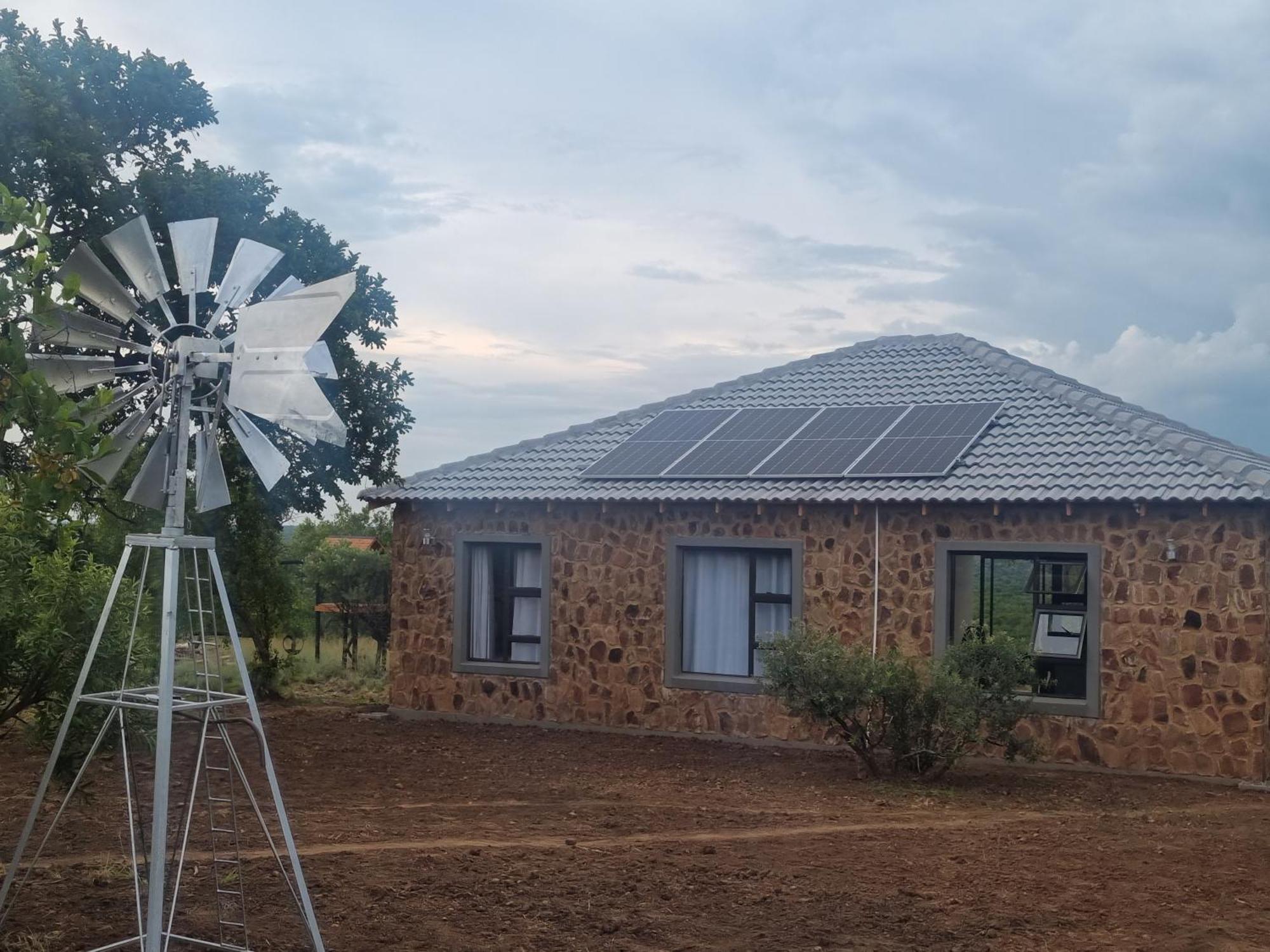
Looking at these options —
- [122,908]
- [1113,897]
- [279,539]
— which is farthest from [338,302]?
[279,539]

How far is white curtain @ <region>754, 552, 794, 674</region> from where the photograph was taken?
49.6ft

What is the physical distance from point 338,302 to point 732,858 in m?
4.70

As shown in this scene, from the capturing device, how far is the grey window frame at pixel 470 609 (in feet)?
53.0

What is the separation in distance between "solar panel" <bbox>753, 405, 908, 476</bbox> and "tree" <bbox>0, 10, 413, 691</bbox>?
17.7ft

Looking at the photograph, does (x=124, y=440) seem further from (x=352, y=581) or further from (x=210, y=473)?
(x=352, y=581)

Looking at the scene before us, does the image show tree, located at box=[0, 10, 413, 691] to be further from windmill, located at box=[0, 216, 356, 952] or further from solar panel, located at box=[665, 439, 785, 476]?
windmill, located at box=[0, 216, 356, 952]

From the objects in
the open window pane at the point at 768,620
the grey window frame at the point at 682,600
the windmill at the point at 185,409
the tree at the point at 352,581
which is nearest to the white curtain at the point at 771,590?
the open window pane at the point at 768,620

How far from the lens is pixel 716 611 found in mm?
15445

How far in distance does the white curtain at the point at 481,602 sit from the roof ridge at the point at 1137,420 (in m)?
7.08

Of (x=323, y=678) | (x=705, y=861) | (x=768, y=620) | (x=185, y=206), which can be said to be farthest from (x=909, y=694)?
(x=323, y=678)

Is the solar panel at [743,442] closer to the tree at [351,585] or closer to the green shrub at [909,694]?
the green shrub at [909,694]

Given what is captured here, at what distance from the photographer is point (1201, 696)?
502 inches

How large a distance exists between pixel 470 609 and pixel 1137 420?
8.42 metres

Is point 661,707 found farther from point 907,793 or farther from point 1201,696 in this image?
point 1201,696
